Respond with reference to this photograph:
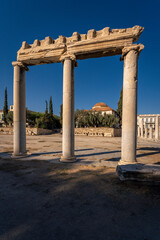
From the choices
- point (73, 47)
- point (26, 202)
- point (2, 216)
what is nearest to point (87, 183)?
point (26, 202)

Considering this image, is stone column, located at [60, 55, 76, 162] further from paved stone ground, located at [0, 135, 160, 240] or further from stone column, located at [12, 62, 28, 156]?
stone column, located at [12, 62, 28, 156]

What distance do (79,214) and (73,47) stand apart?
732 cm

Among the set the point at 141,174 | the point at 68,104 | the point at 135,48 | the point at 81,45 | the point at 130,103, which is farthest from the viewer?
the point at 68,104

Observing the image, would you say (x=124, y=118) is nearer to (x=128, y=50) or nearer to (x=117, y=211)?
(x=128, y=50)

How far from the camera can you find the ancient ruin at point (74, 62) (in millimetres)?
5789

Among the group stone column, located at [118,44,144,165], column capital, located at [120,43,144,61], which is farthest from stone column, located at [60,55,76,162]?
stone column, located at [118,44,144,165]

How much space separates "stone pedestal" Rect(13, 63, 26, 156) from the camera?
7.54m

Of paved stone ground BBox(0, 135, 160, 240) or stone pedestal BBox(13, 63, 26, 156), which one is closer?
paved stone ground BBox(0, 135, 160, 240)

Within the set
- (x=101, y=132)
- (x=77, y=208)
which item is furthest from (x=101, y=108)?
(x=77, y=208)

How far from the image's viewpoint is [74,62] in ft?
22.1

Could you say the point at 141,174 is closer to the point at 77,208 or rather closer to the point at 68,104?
the point at 77,208

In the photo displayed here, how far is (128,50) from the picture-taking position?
574cm

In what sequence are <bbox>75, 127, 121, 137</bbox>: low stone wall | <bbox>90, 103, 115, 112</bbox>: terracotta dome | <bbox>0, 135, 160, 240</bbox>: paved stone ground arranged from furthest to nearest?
1. <bbox>90, 103, 115, 112</bbox>: terracotta dome
2. <bbox>75, 127, 121, 137</bbox>: low stone wall
3. <bbox>0, 135, 160, 240</bbox>: paved stone ground

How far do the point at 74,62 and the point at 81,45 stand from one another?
0.93 metres
